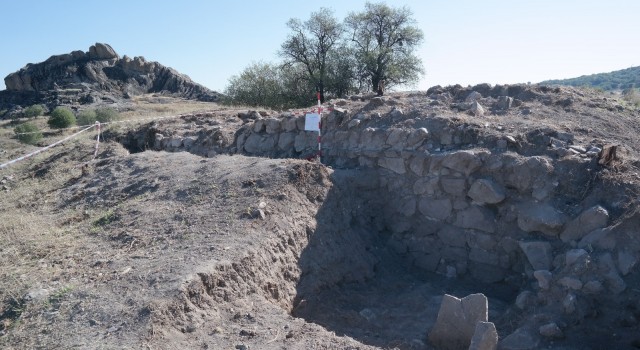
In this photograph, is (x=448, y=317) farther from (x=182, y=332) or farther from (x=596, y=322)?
(x=182, y=332)

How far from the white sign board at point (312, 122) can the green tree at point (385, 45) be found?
15531 mm

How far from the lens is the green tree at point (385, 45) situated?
77.9ft

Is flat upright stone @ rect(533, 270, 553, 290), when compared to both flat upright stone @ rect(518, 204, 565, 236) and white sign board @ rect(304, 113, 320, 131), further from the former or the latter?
white sign board @ rect(304, 113, 320, 131)

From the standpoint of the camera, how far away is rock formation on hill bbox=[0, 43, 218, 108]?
3775 cm

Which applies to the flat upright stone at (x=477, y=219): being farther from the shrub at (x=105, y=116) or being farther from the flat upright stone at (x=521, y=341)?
the shrub at (x=105, y=116)

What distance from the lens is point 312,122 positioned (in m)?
8.62

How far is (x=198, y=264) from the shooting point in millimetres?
5273

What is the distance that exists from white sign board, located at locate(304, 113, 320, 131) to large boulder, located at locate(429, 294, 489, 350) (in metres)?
4.12

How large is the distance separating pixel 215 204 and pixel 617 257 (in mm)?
4630

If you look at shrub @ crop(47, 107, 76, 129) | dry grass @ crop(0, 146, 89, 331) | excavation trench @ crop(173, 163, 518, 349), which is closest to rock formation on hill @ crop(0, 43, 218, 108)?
shrub @ crop(47, 107, 76, 129)

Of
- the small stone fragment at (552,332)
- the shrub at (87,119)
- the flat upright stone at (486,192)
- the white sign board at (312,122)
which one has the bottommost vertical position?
the small stone fragment at (552,332)

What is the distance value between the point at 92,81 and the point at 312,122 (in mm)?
36171

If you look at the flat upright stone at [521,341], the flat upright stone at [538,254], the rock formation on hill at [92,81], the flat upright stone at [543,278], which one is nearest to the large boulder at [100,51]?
the rock formation on hill at [92,81]

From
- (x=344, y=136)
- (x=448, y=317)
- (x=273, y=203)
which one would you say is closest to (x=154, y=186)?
(x=273, y=203)
